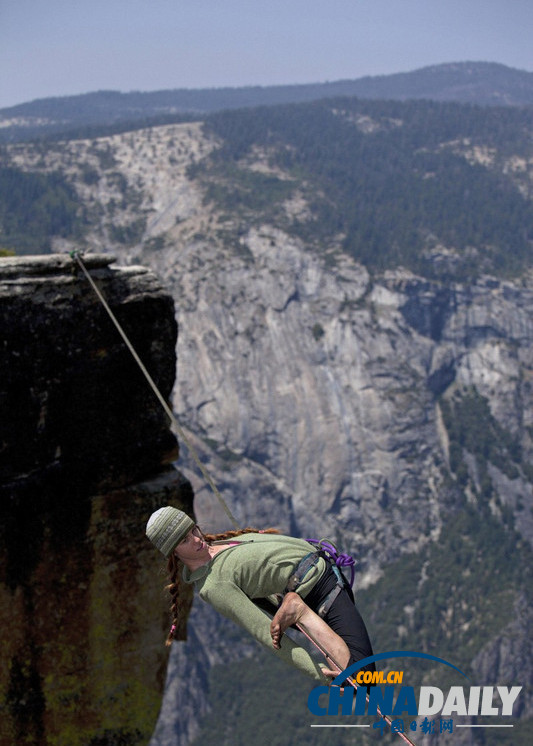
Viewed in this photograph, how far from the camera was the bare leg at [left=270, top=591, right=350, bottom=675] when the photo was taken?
222 inches

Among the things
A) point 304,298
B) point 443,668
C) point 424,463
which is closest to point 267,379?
point 304,298

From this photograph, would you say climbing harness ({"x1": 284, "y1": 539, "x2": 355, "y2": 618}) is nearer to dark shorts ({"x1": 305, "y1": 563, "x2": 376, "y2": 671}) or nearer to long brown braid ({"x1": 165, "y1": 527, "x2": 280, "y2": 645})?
dark shorts ({"x1": 305, "y1": 563, "x2": 376, "y2": 671})

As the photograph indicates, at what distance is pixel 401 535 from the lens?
514 feet

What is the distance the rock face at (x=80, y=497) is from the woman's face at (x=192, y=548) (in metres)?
3.54

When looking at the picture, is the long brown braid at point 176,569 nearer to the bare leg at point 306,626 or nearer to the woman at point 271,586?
the woman at point 271,586

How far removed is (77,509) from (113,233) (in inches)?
6910

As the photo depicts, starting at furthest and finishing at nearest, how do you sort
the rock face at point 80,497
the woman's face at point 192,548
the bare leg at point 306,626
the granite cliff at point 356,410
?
the granite cliff at point 356,410 < the rock face at point 80,497 < the woman's face at point 192,548 < the bare leg at point 306,626

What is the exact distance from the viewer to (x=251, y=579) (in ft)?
19.4

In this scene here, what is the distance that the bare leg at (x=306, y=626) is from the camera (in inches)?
222

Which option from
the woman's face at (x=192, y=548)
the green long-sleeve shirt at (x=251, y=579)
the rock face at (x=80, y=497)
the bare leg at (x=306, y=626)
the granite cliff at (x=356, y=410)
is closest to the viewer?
the bare leg at (x=306, y=626)

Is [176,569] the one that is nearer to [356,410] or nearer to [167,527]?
[167,527]

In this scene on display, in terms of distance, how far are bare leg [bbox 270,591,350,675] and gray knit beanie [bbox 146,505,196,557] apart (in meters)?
0.89

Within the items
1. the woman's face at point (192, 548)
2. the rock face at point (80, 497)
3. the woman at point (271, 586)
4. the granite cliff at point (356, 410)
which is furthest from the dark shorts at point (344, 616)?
the granite cliff at point (356, 410)

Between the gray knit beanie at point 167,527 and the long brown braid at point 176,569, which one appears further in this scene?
the long brown braid at point 176,569
